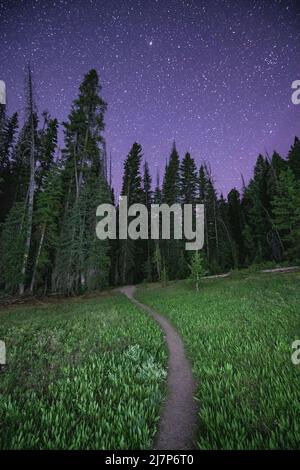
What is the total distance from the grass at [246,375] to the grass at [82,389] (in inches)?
44.9

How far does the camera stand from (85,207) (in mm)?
27328

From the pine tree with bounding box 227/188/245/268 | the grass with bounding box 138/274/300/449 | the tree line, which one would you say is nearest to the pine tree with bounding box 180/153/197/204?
the tree line

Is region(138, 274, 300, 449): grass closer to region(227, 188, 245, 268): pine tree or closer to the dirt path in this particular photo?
the dirt path

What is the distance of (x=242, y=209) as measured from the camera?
52.2 metres

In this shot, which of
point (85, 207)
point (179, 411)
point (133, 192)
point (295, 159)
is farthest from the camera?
point (133, 192)

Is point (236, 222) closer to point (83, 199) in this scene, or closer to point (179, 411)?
point (83, 199)

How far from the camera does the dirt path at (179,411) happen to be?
3635mm

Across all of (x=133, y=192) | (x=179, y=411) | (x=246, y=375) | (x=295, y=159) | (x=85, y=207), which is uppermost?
(x=295, y=159)

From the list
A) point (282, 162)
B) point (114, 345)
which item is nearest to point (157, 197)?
point (282, 162)

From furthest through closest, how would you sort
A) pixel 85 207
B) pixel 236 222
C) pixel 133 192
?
pixel 236 222 → pixel 133 192 → pixel 85 207

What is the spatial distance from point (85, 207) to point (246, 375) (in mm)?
25383

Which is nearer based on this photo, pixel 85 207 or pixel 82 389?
pixel 82 389

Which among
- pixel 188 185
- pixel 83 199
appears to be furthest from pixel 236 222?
pixel 83 199

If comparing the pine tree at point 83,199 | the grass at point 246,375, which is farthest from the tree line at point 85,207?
the grass at point 246,375
